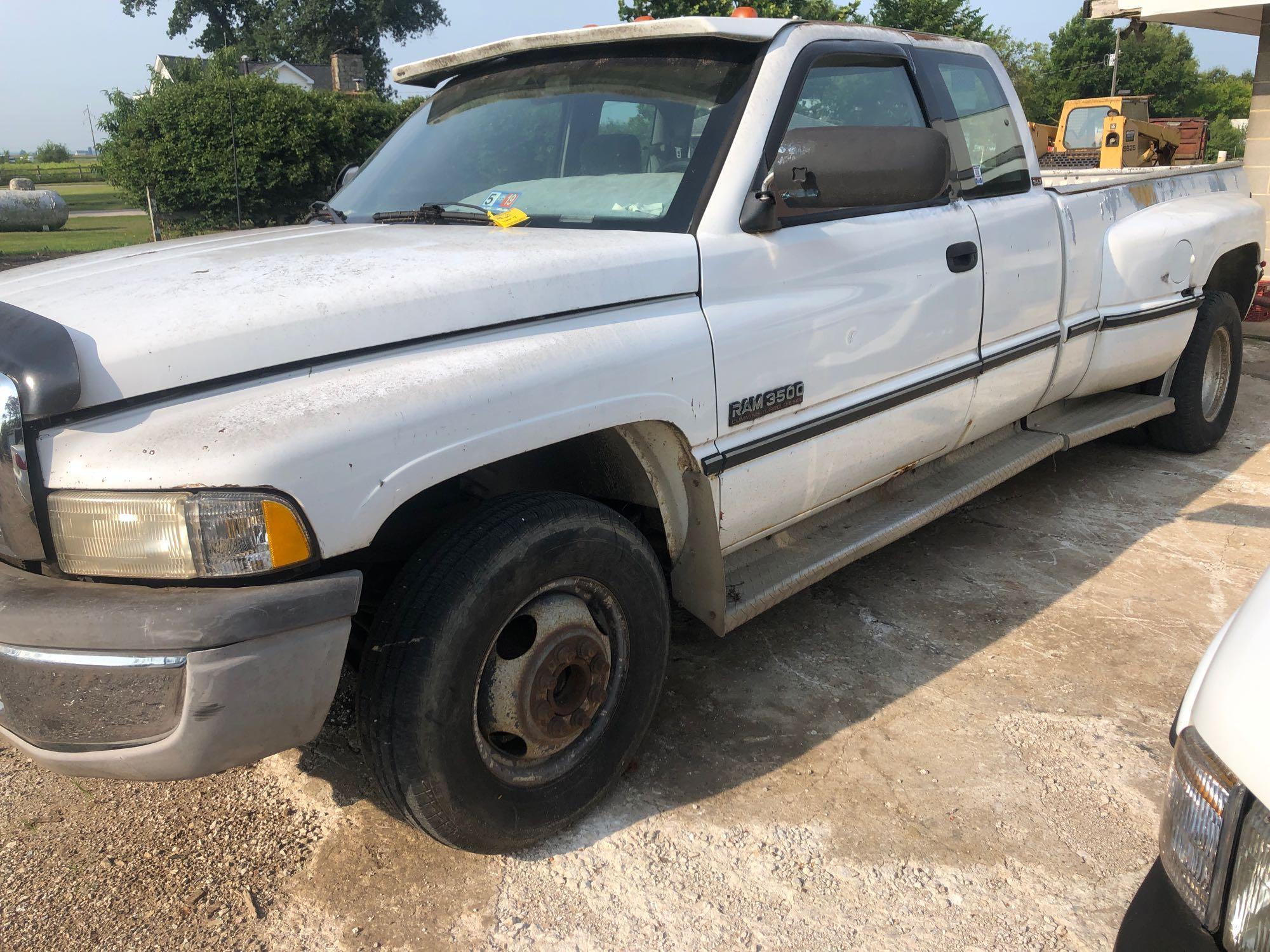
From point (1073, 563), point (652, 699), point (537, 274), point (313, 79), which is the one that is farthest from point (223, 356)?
point (313, 79)

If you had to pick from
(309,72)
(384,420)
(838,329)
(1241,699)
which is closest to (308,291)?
(384,420)

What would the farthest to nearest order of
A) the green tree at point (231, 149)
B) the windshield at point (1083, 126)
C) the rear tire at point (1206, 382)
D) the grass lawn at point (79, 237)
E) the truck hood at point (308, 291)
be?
the green tree at point (231, 149) → the windshield at point (1083, 126) → the grass lawn at point (79, 237) → the rear tire at point (1206, 382) → the truck hood at point (308, 291)

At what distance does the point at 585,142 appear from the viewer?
113 inches

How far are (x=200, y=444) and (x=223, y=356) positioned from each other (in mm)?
196

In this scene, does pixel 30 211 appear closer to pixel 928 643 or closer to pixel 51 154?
pixel 928 643

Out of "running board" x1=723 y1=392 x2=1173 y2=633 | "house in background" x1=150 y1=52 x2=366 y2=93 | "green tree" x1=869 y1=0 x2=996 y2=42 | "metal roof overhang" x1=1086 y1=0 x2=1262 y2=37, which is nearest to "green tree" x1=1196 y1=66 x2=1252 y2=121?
"green tree" x1=869 y1=0 x2=996 y2=42

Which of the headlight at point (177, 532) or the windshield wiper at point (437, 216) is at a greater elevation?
the windshield wiper at point (437, 216)

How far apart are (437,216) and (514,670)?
1.35 meters

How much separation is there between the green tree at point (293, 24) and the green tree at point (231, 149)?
112ft

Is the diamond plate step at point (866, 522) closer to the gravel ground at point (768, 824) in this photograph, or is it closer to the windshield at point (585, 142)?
the gravel ground at point (768, 824)

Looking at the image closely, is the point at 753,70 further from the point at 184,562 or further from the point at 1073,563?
the point at 1073,563

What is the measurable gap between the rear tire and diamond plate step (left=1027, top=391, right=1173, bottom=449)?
170 millimetres

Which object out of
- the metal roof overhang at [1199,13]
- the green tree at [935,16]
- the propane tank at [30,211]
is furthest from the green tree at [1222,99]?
the propane tank at [30,211]

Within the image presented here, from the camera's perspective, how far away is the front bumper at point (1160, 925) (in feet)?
4.31
